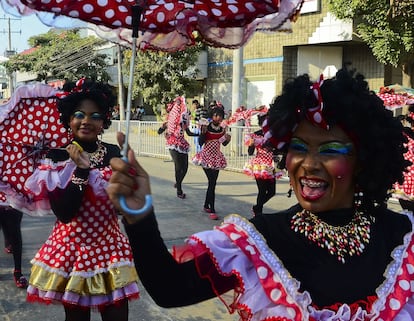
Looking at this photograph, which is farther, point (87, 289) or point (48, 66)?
point (48, 66)

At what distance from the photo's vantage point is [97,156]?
3.37 metres

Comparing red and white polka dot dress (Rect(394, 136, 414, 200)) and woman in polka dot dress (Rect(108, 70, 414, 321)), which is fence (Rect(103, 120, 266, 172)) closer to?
red and white polka dot dress (Rect(394, 136, 414, 200))

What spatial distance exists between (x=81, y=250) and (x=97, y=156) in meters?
0.65

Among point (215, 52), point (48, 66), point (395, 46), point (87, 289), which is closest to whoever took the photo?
point (87, 289)

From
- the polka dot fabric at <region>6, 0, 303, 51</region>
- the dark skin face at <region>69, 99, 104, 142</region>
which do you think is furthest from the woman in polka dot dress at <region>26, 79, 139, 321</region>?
the polka dot fabric at <region>6, 0, 303, 51</region>

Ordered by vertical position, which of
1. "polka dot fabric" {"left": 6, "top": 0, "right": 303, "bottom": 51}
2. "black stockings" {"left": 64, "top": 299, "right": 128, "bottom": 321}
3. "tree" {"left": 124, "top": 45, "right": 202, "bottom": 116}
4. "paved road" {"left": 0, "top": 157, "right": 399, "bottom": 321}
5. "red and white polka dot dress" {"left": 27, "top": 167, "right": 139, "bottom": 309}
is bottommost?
"paved road" {"left": 0, "top": 157, "right": 399, "bottom": 321}

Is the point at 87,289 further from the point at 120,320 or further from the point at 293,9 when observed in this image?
the point at 293,9

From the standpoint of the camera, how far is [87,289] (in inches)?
119

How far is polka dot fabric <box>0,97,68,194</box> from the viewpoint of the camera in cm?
360

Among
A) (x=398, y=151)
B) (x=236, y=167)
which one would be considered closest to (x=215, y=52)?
(x=236, y=167)

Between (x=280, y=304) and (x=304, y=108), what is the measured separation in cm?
70

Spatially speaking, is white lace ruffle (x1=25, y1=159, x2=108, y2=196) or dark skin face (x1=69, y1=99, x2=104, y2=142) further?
dark skin face (x1=69, y1=99, x2=104, y2=142)

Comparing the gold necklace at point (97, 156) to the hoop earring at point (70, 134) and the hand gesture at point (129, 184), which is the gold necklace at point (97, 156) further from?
the hand gesture at point (129, 184)

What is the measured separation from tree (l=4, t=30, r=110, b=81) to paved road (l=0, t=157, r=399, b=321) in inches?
654
